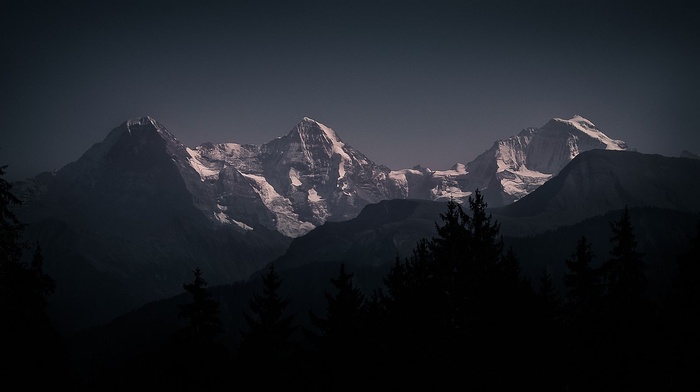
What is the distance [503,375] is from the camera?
29797 millimetres

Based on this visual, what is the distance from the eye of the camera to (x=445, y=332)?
1198 inches

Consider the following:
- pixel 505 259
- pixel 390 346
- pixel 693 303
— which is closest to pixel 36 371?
pixel 390 346

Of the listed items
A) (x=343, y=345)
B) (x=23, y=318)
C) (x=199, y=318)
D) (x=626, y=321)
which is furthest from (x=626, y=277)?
(x=23, y=318)

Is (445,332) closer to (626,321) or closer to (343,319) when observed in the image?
(343,319)

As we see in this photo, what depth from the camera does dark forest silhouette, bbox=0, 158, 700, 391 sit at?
29.5m

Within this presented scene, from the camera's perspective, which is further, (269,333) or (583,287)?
(583,287)

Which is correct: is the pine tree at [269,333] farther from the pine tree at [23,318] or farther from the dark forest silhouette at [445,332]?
the pine tree at [23,318]

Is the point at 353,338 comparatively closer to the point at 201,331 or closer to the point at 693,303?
the point at 201,331

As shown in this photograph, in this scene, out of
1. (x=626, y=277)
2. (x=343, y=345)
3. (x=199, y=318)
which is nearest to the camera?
(x=343, y=345)

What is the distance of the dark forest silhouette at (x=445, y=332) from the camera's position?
96.8 ft

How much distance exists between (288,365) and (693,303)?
2216 centimetres

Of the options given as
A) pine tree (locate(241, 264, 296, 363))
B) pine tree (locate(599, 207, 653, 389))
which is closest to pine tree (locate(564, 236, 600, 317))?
pine tree (locate(599, 207, 653, 389))

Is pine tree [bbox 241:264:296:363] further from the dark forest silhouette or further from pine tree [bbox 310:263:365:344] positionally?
pine tree [bbox 310:263:365:344]

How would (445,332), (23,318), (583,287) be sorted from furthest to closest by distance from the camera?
1. (583,287)
2. (445,332)
3. (23,318)
